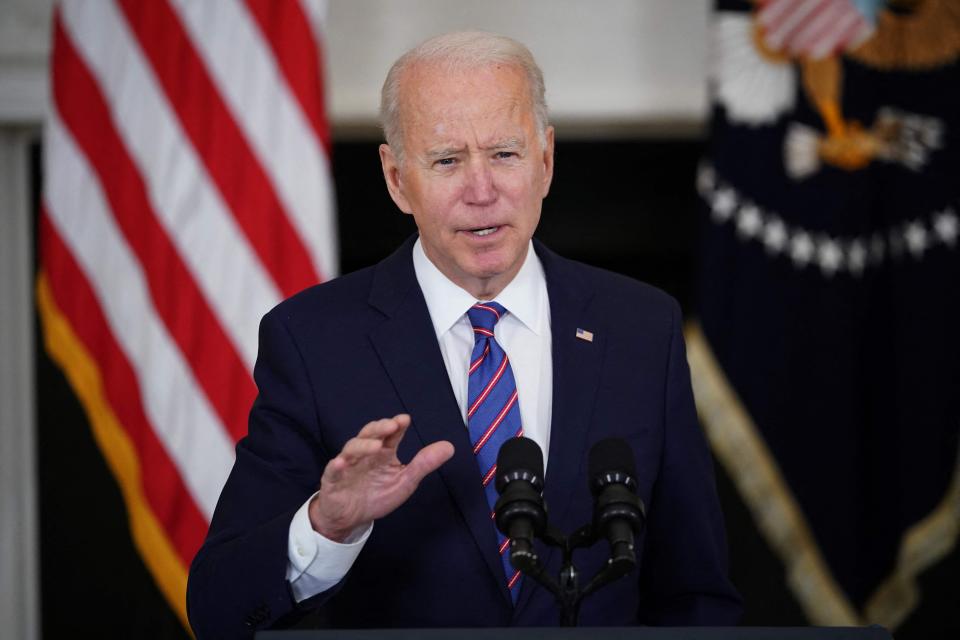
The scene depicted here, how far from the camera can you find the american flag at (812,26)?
359cm

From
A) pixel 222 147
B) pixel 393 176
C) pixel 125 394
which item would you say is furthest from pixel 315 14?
pixel 393 176

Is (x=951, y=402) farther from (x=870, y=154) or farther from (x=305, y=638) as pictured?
(x=305, y=638)

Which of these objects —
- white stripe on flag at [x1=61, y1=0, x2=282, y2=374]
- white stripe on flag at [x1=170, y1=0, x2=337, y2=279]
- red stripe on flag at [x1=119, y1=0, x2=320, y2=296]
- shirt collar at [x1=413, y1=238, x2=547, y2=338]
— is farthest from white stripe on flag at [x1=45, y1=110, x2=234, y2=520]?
shirt collar at [x1=413, y1=238, x2=547, y2=338]

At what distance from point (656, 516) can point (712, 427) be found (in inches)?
74.5

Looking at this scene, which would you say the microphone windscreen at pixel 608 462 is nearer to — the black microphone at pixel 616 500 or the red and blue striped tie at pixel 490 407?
the black microphone at pixel 616 500

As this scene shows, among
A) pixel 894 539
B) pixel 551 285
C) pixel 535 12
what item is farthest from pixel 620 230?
pixel 551 285

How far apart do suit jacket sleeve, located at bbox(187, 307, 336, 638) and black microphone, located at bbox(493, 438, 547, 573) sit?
33 centimetres

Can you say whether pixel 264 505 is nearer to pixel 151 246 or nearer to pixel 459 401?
pixel 459 401

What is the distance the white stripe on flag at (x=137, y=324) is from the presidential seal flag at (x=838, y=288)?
57.8 inches

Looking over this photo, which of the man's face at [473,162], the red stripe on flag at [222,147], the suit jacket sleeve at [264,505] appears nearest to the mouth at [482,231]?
the man's face at [473,162]

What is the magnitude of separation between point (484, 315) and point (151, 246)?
1769mm

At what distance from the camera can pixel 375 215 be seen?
4.27 m

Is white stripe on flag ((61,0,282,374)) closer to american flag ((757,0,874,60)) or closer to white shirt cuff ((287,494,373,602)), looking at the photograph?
american flag ((757,0,874,60))

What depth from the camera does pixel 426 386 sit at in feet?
5.89
